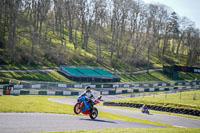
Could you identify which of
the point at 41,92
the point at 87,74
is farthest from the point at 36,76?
the point at 87,74

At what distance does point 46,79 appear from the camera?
50.0 meters

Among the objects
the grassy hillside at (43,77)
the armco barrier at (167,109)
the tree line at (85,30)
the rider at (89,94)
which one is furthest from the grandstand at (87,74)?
the rider at (89,94)

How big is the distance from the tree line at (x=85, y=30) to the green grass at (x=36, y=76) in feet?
22.6

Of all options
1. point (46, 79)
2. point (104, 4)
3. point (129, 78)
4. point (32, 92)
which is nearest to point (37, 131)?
point (32, 92)

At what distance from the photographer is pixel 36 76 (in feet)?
Answer: 162

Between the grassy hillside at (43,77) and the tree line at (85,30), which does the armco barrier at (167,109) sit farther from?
the tree line at (85,30)

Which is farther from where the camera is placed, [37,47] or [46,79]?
[37,47]

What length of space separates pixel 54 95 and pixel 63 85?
13.0ft

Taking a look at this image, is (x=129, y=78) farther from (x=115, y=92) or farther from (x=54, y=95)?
(x=54, y=95)

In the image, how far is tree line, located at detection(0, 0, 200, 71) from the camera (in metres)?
58.4

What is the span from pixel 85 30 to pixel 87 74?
25.4 metres

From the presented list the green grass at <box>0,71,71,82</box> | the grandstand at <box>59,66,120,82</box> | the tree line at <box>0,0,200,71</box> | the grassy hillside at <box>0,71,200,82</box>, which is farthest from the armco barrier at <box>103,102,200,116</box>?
the tree line at <box>0,0,200,71</box>

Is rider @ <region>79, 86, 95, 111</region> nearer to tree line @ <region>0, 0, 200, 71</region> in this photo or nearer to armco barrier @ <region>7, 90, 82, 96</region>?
armco barrier @ <region>7, 90, 82, 96</region>

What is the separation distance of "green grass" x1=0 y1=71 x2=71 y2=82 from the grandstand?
1.87 meters
